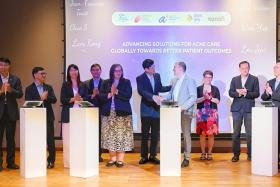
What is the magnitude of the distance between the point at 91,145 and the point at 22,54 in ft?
11.0

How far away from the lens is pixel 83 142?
5133 millimetres

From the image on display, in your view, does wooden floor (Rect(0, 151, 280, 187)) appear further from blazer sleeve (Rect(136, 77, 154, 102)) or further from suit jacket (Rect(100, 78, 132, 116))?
blazer sleeve (Rect(136, 77, 154, 102))

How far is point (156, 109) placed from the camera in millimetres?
6109

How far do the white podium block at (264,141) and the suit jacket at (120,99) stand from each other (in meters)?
1.74

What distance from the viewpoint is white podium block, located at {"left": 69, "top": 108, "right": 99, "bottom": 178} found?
5.13 metres

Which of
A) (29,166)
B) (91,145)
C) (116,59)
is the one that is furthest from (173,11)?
(29,166)

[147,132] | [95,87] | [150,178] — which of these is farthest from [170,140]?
[95,87]

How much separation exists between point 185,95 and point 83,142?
62.7 inches

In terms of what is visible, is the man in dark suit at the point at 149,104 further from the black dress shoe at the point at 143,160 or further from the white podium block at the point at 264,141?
the white podium block at the point at 264,141

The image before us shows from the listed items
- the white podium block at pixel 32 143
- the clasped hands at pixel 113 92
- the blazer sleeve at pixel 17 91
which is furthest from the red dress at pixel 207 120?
the blazer sleeve at pixel 17 91

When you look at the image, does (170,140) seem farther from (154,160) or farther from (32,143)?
(32,143)

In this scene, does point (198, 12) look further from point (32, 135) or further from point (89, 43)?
point (32, 135)

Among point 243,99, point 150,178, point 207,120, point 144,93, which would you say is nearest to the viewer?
point 150,178

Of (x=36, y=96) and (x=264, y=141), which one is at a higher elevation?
(x=36, y=96)
